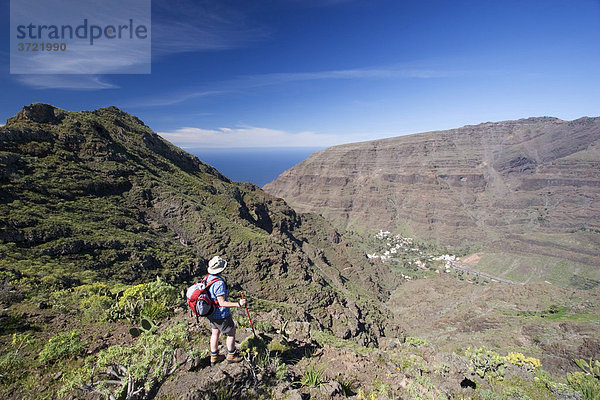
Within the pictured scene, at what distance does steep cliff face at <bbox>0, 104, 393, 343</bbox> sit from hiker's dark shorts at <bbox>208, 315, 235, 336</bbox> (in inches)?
414

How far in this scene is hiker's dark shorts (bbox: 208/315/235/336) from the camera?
239 inches

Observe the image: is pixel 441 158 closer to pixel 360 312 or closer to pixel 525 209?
pixel 525 209

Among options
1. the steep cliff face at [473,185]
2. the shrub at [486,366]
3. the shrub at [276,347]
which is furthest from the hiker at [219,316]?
the steep cliff face at [473,185]

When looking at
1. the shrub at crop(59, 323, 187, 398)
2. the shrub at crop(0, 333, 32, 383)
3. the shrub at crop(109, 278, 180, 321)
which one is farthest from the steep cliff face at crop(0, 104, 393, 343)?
the shrub at crop(59, 323, 187, 398)

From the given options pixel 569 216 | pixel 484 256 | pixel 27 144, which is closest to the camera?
pixel 27 144

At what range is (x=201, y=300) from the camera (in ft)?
18.6

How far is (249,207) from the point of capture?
174 ft

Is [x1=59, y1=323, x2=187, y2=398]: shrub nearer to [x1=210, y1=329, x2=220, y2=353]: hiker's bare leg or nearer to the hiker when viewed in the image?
[x1=210, y1=329, x2=220, y2=353]: hiker's bare leg

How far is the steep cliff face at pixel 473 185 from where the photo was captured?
420ft

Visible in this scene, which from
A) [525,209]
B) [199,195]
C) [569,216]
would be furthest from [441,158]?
[199,195]

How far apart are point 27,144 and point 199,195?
20.2m

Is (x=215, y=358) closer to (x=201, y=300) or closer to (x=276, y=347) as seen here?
(x=201, y=300)

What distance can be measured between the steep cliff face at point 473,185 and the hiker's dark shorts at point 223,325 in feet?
430

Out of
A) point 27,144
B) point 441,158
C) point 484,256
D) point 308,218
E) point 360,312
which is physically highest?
point 441,158
